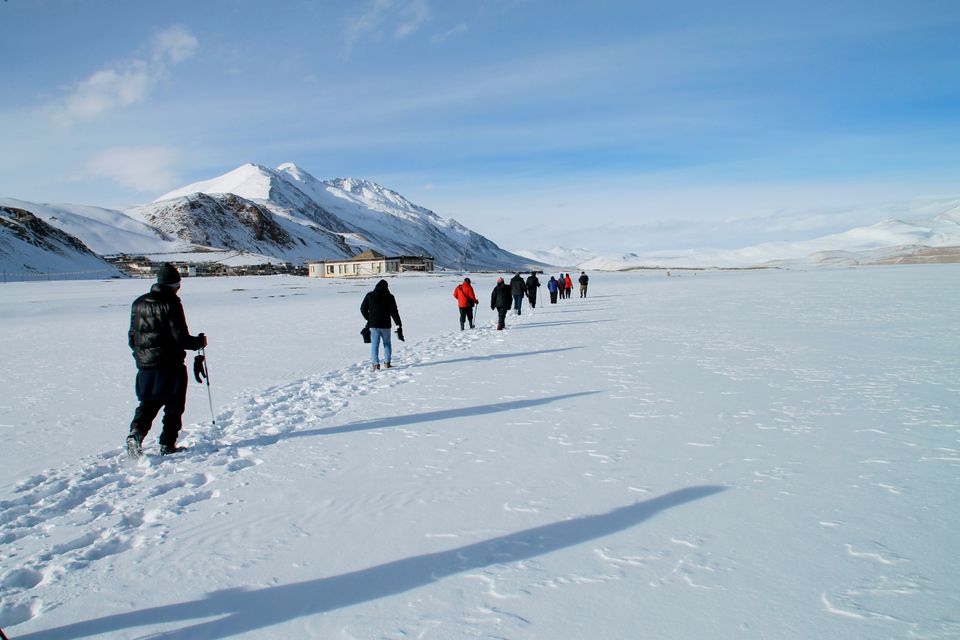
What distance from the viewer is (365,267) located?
93.1m

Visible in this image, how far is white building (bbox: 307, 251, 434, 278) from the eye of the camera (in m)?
91.3

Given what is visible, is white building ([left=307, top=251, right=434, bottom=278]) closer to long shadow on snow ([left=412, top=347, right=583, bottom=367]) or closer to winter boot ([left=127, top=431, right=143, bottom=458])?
long shadow on snow ([left=412, top=347, right=583, bottom=367])

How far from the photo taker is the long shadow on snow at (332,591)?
116 inches

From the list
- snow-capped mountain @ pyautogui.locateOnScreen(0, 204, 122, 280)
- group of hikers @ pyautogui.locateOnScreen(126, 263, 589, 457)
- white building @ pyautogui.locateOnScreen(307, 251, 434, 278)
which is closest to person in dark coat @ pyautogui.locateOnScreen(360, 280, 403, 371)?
group of hikers @ pyautogui.locateOnScreen(126, 263, 589, 457)

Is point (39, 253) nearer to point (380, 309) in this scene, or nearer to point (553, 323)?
point (553, 323)

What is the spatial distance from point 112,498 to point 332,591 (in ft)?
8.57

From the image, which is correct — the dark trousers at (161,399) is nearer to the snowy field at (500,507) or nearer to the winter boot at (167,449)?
the winter boot at (167,449)

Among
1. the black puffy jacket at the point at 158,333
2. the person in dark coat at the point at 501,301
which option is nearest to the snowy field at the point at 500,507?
the black puffy jacket at the point at 158,333

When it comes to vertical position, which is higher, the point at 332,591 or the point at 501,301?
the point at 501,301

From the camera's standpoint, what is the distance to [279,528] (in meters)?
4.02

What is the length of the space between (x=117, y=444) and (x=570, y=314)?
1745 centimetres

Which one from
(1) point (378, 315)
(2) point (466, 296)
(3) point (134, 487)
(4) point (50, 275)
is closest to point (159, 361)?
(3) point (134, 487)

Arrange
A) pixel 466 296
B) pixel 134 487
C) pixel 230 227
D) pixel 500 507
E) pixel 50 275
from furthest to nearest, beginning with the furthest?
1. pixel 230 227
2. pixel 50 275
3. pixel 466 296
4. pixel 134 487
5. pixel 500 507

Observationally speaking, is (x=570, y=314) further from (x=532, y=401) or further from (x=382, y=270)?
(x=382, y=270)
